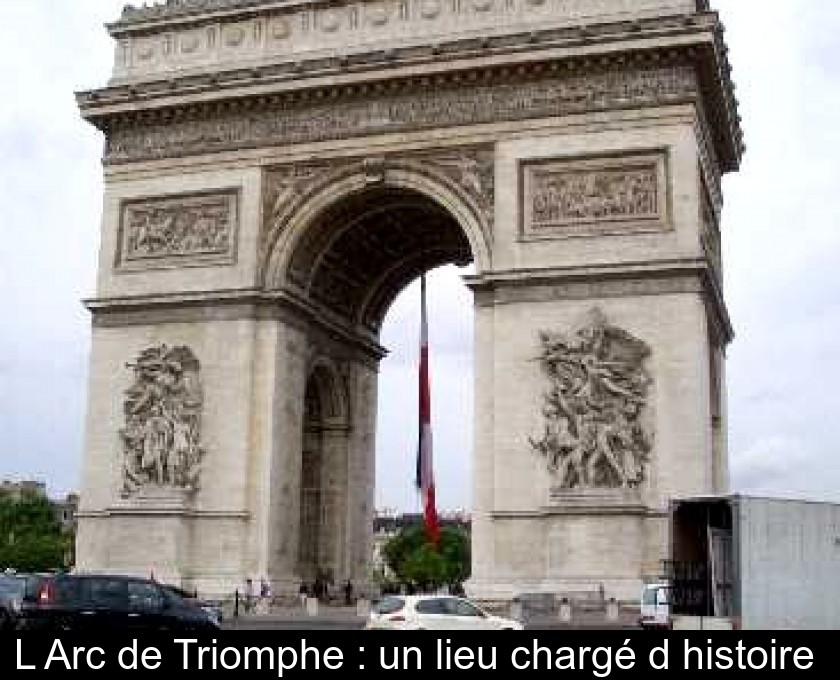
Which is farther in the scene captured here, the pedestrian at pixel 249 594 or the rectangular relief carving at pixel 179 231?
the rectangular relief carving at pixel 179 231

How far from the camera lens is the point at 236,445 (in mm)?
32312

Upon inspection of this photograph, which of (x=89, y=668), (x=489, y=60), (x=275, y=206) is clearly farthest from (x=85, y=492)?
(x=89, y=668)

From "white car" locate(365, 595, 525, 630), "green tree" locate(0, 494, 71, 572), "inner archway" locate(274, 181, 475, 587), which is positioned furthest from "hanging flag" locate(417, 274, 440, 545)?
"green tree" locate(0, 494, 71, 572)

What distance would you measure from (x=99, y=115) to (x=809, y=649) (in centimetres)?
2857

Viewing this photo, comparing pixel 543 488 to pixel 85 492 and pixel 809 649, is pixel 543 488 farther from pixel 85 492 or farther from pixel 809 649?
pixel 809 649

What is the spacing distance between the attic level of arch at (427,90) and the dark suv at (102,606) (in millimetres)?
16278

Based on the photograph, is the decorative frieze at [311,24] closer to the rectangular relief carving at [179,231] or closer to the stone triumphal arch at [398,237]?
the stone triumphal arch at [398,237]

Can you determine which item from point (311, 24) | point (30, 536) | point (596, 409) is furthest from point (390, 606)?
point (30, 536)

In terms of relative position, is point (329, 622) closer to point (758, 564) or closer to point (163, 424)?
point (163, 424)

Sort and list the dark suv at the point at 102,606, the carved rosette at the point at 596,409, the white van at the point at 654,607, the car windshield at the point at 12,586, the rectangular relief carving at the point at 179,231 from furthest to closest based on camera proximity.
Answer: the rectangular relief carving at the point at 179,231
the carved rosette at the point at 596,409
the white van at the point at 654,607
the car windshield at the point at 12,586
the dark suv at the point at 102,606

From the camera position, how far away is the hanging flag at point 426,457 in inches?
1398

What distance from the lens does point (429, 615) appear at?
68.1 feet

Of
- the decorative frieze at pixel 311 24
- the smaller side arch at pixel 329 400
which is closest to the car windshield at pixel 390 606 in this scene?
the decorative frieze at pixel 311 24

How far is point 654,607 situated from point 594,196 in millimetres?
10403
